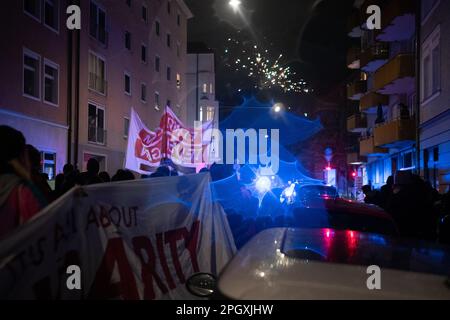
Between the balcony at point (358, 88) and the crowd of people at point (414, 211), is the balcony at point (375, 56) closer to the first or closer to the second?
the balcony at point (358, 88)

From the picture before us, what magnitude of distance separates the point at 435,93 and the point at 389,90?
26.9 ft

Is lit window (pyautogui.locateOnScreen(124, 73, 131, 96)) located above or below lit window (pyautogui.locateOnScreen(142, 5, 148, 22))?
below

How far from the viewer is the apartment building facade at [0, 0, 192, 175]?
18.8 m

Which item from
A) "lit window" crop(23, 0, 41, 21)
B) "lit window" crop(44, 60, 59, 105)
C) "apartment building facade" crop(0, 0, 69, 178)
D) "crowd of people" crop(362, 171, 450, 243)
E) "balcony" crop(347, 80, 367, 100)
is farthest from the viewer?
"balcony" crop(347, 80, 367, 100)

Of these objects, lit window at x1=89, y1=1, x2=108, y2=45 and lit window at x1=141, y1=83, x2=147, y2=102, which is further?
lit window at x1=141, y1=83, x2=147, y2=102

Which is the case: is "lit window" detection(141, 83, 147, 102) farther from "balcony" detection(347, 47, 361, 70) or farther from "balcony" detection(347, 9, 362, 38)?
"balcony" detection(347, 47, 361, 70)

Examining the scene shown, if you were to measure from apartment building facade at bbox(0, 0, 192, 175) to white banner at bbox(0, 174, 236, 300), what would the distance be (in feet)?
50.2

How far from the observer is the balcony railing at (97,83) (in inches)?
982

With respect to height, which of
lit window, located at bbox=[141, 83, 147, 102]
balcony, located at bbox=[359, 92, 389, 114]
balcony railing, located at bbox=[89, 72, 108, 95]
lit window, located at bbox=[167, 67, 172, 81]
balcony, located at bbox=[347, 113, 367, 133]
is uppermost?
lit window, located at bbox=[167, 67, 172, 81]

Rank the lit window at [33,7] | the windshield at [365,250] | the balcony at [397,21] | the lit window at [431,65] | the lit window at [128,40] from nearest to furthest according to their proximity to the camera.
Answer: the windshield at [365,250] → the lit window at [431,65] → the lit window at [33,7] → the balcony at [397,21] → the lit window at [128,40]

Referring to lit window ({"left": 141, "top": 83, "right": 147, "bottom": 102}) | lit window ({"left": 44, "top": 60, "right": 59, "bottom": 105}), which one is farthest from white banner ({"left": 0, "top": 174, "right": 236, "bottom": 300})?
lit window ({"left": 141, "top": 83, "right": 147, "bottom": 102})

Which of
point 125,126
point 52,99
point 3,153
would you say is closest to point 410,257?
point 3,153

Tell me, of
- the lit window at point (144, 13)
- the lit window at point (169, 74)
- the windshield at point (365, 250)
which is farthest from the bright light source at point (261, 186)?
the lit window at point (169, 74)

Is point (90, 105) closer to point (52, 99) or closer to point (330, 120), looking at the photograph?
point (52, 99)
